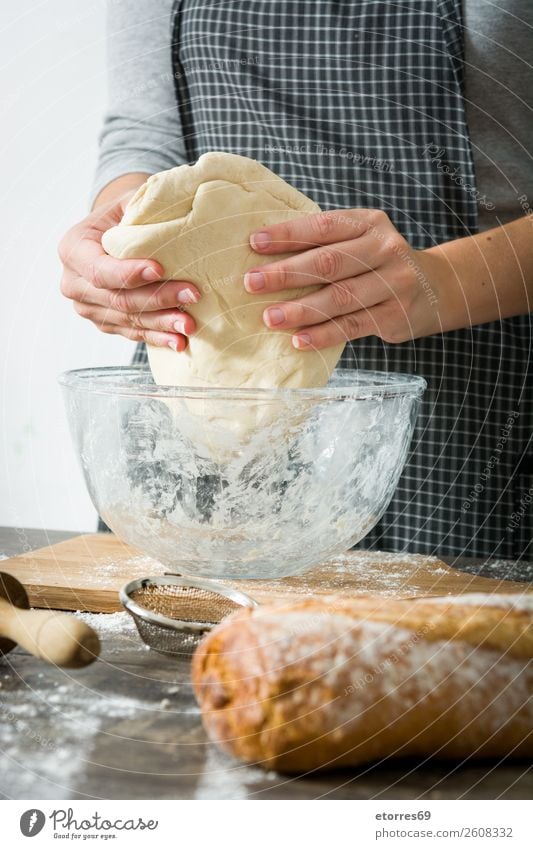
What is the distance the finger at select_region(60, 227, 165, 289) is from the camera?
1.66 feet

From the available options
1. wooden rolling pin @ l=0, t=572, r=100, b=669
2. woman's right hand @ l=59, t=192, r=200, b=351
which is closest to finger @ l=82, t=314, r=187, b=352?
woman's right hand @ l=59, t=192, r=200, b=351

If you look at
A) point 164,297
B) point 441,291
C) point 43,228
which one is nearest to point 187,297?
point 164,297

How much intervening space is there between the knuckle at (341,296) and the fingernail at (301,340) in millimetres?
32

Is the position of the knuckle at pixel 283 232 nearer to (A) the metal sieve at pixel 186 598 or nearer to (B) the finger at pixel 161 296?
(B) the finger at pixel 161 296

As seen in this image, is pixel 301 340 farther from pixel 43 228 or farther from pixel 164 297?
pixel 43 228

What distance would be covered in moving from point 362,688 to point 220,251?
0.97ft

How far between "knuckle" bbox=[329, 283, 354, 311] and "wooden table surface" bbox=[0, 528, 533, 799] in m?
0.27

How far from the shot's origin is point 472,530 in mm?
790

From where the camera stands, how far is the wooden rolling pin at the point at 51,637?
0.38 meters

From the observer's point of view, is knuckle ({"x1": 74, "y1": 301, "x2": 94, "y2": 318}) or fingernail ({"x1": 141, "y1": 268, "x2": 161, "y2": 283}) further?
knuckle ({"x1": 74, "y1": 301, "x2": 94, "y2": 318})

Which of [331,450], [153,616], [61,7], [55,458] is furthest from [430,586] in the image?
[55,458]

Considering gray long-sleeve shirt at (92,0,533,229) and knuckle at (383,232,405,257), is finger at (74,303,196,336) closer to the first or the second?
knuckle at (383,232,405,257)

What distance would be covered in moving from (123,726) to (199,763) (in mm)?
42

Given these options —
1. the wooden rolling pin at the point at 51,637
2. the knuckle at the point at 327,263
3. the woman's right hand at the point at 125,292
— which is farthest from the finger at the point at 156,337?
the wooden rolling pin at the point at 51,637
